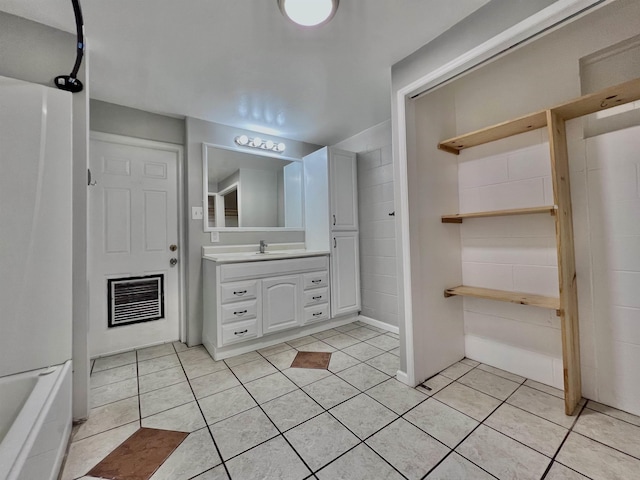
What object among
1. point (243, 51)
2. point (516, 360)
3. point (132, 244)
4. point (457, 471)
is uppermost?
point (243, 51)

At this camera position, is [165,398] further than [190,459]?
Yes

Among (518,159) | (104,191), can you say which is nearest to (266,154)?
(104,191)

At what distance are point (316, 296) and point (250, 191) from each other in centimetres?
137

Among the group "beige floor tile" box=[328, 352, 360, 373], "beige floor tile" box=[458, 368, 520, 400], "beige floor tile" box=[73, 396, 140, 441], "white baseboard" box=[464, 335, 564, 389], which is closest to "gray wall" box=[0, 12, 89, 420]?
"beige floor tile" box=[73, 396, 140, 441]

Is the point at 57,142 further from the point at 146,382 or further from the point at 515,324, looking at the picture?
the point at 515,324

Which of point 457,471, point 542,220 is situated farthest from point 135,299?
point 542,220

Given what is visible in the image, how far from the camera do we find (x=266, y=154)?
309 cm

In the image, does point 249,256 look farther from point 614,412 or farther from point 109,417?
point 614,412

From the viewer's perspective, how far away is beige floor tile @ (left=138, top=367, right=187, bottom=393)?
6.16ft

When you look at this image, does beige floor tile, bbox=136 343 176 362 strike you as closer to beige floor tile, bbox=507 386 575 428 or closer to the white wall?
the white wall

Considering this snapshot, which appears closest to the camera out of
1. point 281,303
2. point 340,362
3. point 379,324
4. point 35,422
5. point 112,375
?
point 35,422

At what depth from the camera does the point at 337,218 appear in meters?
3.03

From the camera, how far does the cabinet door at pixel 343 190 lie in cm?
300

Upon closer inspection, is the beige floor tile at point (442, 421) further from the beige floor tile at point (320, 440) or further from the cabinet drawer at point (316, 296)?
the cabinet drawer at point (316, 296)
